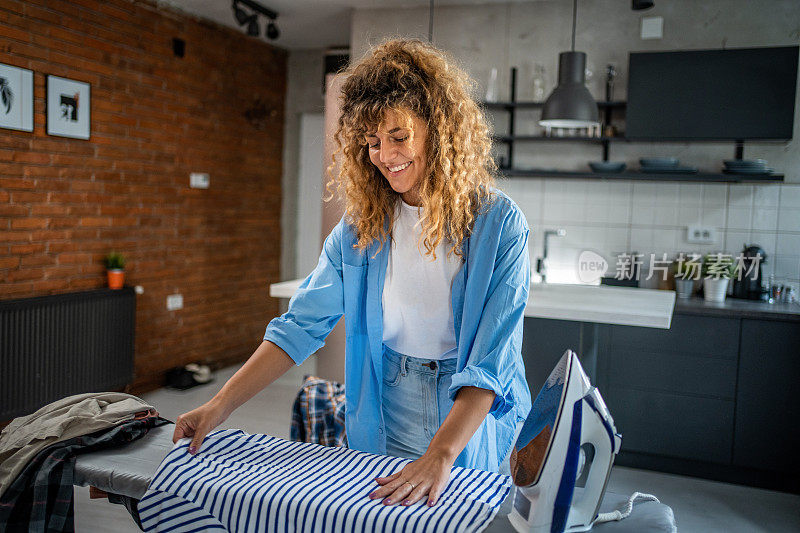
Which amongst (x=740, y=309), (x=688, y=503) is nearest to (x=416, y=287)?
(x=688, y=503)

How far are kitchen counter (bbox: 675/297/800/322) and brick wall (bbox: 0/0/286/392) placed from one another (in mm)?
3328

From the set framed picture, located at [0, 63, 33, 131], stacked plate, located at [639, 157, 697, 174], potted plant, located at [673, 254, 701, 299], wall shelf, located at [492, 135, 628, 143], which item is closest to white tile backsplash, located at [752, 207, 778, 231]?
potted plant, located at [673, 254, 701, 299]

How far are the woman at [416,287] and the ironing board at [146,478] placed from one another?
0.09 meters

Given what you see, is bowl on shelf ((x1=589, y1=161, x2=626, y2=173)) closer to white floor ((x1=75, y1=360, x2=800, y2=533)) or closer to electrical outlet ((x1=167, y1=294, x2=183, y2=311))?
white floor ((x1=75, y1=360, x2=800, y2=533))

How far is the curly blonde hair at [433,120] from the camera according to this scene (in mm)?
1203

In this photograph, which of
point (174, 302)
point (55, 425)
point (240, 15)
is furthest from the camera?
point (174, 302)

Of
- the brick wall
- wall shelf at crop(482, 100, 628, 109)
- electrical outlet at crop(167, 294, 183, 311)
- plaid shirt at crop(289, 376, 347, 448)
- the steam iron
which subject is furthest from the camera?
electrical outlet at crop(167, 294, 183, 311)

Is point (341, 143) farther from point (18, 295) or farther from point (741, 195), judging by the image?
point (741, 195)

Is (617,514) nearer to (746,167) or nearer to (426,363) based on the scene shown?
(426,363)

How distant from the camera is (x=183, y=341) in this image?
4.78m

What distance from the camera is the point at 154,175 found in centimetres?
438

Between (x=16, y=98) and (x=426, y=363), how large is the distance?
3092mm

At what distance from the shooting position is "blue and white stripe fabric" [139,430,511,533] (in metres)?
0.99

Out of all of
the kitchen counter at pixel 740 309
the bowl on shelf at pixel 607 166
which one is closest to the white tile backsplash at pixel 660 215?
the bowl on shelf at pixel 607 166
